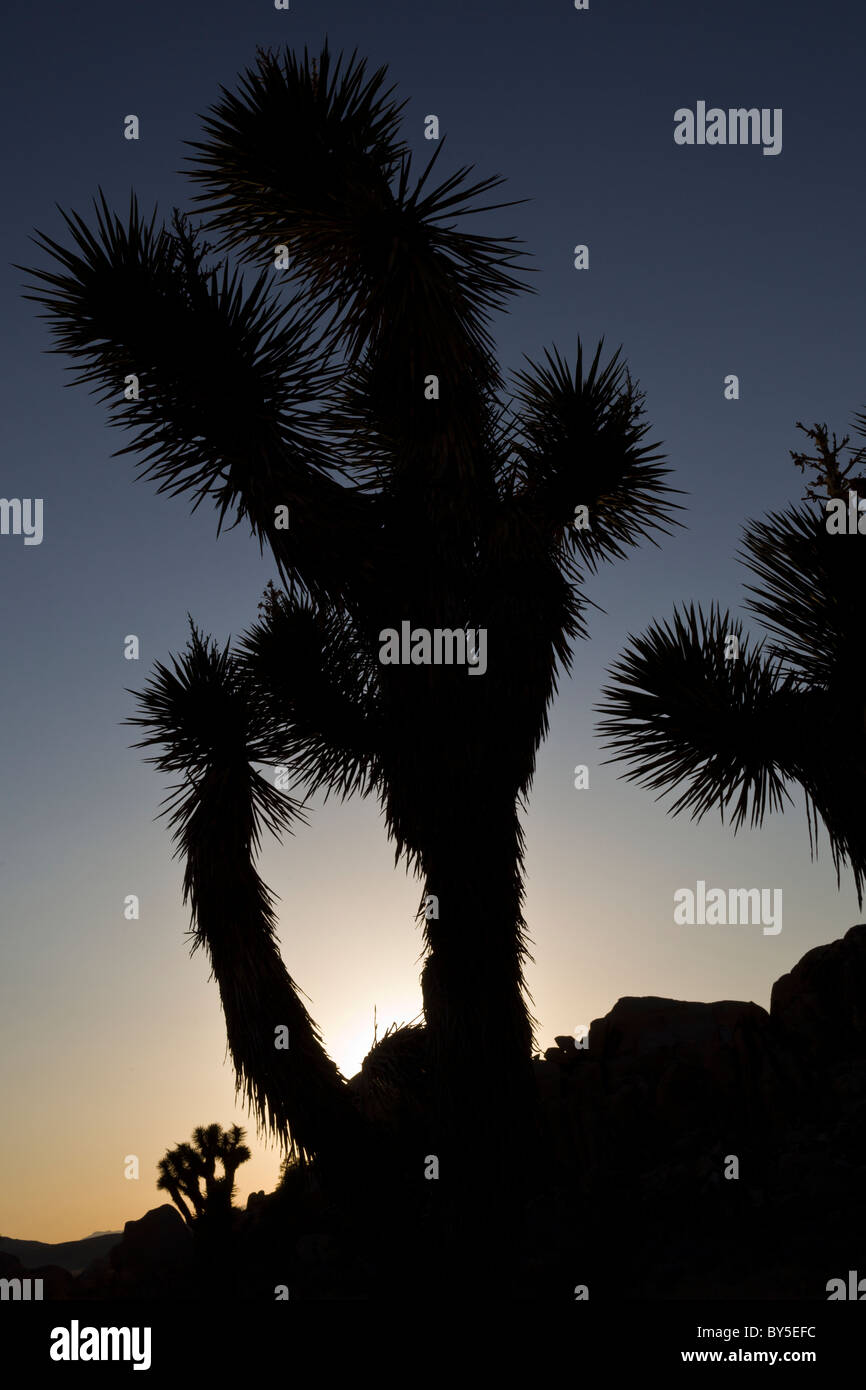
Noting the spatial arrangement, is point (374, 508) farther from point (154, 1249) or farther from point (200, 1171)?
point (154, 1249)

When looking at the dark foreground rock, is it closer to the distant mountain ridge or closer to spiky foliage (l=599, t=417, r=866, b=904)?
spiky foliage (l=599, t=417, r=866, b=904)

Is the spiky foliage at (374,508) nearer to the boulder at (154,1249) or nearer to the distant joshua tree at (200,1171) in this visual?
the distant joshua tree at (200,1171)

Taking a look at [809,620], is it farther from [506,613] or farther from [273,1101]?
[273,1101]

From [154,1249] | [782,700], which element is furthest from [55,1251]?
[782,700]

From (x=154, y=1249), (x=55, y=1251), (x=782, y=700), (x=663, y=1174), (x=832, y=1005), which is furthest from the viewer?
(x=55, y=1251)

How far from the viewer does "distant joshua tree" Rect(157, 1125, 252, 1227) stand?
1936cm

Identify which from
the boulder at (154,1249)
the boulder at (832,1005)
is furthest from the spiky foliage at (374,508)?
the boulder at (154,1249)

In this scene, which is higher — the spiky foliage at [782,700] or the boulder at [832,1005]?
the spiky foliage at [782,700]

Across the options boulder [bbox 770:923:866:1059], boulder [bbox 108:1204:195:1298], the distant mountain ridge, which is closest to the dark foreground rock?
boulder [bbox 770:923:866:1059]

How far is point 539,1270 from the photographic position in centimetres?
1133

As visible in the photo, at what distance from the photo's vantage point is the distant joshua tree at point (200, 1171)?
19359 millimetres

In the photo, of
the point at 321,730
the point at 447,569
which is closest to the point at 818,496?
the point at 447,569

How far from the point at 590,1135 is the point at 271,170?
14.5 meters

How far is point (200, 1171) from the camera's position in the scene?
1950 centimetres
